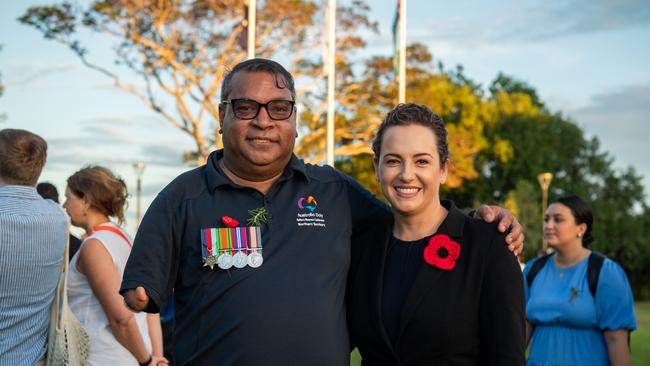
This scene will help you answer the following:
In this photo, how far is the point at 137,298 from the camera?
146 inches

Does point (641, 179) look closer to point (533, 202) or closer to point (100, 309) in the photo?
point (533, 202)

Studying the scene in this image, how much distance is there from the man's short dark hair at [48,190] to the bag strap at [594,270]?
449 centimetres

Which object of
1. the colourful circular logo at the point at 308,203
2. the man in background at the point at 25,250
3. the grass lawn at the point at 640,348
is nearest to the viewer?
the colourful circular logo at the point at 308,203

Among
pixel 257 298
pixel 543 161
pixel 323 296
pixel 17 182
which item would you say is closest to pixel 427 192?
pixel 323 296

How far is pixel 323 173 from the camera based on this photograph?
171 inches

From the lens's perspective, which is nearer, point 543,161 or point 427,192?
point 427,192

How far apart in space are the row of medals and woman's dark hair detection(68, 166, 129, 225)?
6.58 ft

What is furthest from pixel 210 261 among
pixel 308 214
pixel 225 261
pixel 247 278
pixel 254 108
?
pixel 254 108

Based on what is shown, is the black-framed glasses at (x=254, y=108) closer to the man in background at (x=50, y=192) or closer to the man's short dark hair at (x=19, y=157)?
the man's short dark hair at (x=19, y=157)

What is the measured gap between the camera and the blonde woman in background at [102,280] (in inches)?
201

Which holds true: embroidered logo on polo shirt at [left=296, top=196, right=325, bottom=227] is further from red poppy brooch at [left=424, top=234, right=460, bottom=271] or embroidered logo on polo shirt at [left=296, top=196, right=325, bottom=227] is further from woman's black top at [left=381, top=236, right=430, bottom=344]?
red poppy brooch at [left=424, top=234, right=460, bottom=271]

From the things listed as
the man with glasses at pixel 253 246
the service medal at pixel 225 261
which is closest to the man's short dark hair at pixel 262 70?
the man with glasses at pixel 253 246

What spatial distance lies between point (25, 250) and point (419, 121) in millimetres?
2303

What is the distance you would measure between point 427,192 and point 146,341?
2.67 metres
